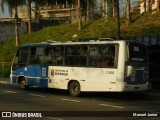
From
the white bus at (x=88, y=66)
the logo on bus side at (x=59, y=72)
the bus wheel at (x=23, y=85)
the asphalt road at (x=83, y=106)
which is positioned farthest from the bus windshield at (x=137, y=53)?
the bus wheel at (x=23, y=85)

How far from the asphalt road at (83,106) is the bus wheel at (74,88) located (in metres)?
0.36

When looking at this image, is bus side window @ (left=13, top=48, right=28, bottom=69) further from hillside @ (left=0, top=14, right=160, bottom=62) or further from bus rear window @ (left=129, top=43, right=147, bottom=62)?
hillside @ (left=0, top=14, right=160, bottom=62)

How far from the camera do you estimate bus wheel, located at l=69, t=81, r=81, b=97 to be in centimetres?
2083

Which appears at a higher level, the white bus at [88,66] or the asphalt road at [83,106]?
the white bus at [88,66]

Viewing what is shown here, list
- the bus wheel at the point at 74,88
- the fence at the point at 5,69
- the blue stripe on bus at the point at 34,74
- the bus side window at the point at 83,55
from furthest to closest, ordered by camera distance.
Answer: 1. the fence at the point at 5,69
2. the blue stripe on bus at the point at 34,74
3. the bus wheel at the point at 74,88
4. the bus side window at the point at 83,55

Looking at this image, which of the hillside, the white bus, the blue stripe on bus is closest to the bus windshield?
the white bus

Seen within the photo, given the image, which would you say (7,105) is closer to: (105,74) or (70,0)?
(105,74)

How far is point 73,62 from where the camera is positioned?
21.1 metres

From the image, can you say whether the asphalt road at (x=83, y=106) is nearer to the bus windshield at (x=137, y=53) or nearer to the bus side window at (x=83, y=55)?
the bus side window at (x=83, y=55)

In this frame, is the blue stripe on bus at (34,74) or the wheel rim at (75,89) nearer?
the wheel rim at (75,89)

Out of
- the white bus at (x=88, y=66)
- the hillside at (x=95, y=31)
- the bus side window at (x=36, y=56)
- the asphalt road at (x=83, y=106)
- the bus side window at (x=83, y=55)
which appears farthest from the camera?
the hillside at (x=95, y=31)

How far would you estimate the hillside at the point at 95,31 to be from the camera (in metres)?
39.3

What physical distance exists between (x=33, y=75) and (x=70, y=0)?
139 feet

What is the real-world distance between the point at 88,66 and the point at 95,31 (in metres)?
24.5
